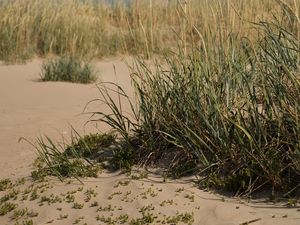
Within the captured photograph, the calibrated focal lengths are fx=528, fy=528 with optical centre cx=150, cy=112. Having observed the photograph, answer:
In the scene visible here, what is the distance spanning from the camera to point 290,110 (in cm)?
374

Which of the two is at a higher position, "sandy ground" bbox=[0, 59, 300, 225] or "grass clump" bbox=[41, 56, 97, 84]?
"grass clump" bbox=[41, 56, 97, 84]

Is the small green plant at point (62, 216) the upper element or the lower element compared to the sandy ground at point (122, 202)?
lower

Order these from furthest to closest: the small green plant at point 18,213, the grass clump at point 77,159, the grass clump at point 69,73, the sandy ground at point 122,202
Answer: the grass clump at point 69,73
the grass clump at point 77,159
the small green plant at point 18,213
the sandy ground at point 122,202

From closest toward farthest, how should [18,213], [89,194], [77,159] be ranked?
[18,213], [89,194], [77,159]

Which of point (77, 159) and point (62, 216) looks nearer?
point (62, 216)

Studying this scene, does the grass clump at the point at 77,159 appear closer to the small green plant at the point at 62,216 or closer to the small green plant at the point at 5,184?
the small green plant at the point at 5,184

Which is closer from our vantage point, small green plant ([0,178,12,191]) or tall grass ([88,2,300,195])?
tall grass ([88,2,300,195])

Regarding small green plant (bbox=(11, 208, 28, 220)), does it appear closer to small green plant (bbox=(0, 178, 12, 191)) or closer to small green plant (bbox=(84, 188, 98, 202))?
small green plant (bbox=(84, 188, 98, 202))

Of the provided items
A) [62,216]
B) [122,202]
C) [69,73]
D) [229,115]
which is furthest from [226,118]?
[69,73]

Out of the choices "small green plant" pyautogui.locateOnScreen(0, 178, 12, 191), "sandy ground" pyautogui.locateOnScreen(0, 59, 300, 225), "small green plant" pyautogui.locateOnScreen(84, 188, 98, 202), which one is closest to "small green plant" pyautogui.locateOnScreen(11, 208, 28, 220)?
"sandy ground" pyautogui.locateOnScreen(0, 59, 300, 225)

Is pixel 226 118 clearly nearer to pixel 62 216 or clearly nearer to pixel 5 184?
pixel 62 216

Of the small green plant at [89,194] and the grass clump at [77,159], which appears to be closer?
the small green plant at [89,194]

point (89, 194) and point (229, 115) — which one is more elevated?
point (229, 115)

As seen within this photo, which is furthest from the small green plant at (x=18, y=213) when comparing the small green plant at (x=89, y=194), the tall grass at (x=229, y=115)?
the tall grass at (x=229, y=115)
